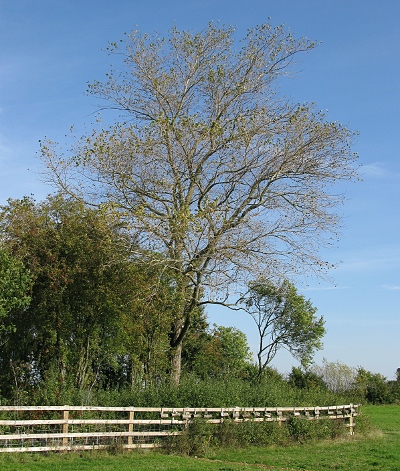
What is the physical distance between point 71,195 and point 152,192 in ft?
11.2

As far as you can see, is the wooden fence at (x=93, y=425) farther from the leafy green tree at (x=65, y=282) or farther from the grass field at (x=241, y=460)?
the leafy green tree at (x=65, y=282)

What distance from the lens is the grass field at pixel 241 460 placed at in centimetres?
1390

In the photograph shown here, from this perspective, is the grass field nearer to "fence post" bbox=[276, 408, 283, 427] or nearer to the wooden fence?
the wooden fence

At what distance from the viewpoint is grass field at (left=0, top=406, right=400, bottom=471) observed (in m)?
13.9

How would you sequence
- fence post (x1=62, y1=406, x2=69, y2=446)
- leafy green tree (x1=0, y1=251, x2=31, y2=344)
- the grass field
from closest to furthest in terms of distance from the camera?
1. the grass field
2. fence post (x1=62, y1=406, x2=69, y2=446)
3. leafy green tree (x1=0, y1=251, x2=31, y2=344)

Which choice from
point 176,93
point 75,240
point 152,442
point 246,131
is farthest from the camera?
point 176,93

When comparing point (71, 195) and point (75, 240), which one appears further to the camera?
point (71, 195)

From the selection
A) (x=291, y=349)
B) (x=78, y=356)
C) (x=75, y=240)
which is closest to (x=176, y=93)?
(x=75, y=240)

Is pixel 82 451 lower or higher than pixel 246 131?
lower

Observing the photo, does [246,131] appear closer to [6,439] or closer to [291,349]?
[6,439]

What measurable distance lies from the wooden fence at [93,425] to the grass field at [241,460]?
46 centimetres

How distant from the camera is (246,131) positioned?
25094mm

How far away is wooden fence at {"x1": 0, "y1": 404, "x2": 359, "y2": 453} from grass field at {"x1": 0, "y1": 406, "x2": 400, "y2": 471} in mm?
459

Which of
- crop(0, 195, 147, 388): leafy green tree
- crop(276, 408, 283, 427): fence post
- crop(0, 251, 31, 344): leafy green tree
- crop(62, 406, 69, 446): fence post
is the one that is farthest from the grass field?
crop(0, 195, 147, 388): leafy green tree
